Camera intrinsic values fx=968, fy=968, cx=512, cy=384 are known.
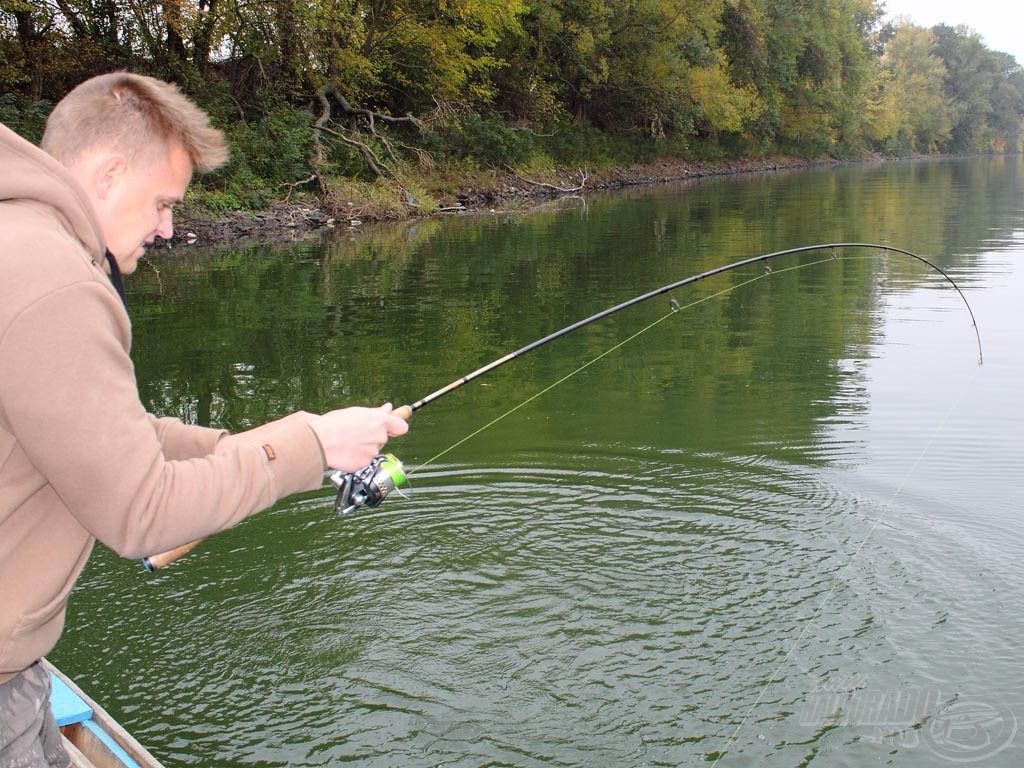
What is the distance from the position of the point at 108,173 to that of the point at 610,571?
3536 mm

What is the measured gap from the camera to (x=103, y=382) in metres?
1.47

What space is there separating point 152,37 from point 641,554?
23624 mm

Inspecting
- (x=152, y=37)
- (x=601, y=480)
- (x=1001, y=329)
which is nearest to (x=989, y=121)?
(x=152, y=37)

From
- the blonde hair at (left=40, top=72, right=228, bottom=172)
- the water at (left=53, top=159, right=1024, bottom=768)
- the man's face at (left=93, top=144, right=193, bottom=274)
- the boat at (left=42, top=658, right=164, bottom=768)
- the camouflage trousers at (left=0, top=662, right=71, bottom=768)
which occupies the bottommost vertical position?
the water at (left=53, top=159, right=1024, bottom=768)

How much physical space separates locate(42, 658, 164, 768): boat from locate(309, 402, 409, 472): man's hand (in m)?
1.36

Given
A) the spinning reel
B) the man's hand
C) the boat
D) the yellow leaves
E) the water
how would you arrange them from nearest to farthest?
the man's hand → the spinning reel → the boat → the water → the yellow leaves

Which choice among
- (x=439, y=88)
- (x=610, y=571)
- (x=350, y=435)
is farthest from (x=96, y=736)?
(x=439, y=88)

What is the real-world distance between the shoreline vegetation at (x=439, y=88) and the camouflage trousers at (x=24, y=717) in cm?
1956
